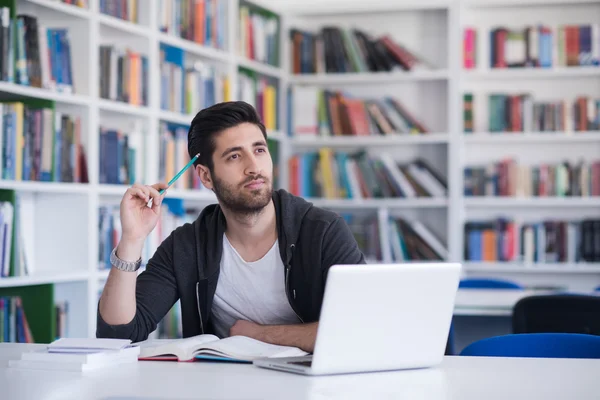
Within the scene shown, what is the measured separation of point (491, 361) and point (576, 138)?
3779 mm

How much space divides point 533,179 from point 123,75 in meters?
2.59

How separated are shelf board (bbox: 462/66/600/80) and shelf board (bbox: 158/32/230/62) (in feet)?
5.03

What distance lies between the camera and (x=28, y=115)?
3477mm

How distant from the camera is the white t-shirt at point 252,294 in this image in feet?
7.47

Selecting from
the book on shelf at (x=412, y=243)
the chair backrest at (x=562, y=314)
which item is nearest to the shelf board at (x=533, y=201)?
the book on shelf at (x=412, y=243)

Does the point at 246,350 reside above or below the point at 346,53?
below

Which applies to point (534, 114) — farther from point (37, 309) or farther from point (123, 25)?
point (37, 309)

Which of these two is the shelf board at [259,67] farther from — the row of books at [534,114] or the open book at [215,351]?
the open book at [215,351]

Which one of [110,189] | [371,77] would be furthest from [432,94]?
[110,189]

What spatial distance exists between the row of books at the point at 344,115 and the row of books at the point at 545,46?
642mm

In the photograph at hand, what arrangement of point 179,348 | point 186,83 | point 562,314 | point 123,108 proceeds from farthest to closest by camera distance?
point 186,83
point 123,108
point 562,314
point 179,348

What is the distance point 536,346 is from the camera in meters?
1.99

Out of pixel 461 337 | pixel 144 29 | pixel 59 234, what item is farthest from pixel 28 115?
pixel 461 337

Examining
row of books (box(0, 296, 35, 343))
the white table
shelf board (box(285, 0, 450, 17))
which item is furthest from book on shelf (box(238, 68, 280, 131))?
the white table
